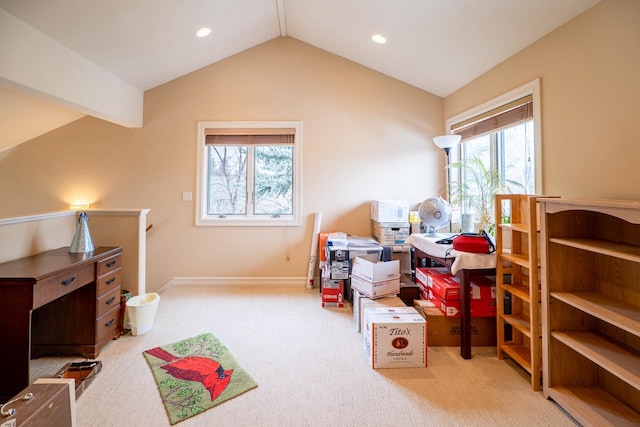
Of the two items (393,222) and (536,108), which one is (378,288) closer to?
(393,222)

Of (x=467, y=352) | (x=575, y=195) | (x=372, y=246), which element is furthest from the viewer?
(x=372, y=246)

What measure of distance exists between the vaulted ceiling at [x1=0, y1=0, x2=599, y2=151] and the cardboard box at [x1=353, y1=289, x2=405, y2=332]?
2392 mm

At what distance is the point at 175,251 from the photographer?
12.1 feet

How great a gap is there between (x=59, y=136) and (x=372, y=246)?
4.17 metres

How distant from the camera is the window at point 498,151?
234cm

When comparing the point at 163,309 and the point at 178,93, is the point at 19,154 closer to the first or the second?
the point at 178,93

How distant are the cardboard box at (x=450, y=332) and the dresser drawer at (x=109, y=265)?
8.60 ft

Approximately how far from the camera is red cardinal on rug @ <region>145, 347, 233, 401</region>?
1795 mm

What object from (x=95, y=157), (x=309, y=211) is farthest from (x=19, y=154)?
(x=309, y=211)

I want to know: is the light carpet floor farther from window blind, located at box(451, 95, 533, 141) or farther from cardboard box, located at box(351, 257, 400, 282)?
window blind, located at box(451, 95, 533, 141)

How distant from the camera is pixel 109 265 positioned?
2316 millimetres

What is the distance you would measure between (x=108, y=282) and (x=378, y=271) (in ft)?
7.41

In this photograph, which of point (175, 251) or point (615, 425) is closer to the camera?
point (615, 425)

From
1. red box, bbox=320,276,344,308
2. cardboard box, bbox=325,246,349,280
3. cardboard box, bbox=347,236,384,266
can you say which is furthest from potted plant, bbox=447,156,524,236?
red box, bbox=320,276,344,308
